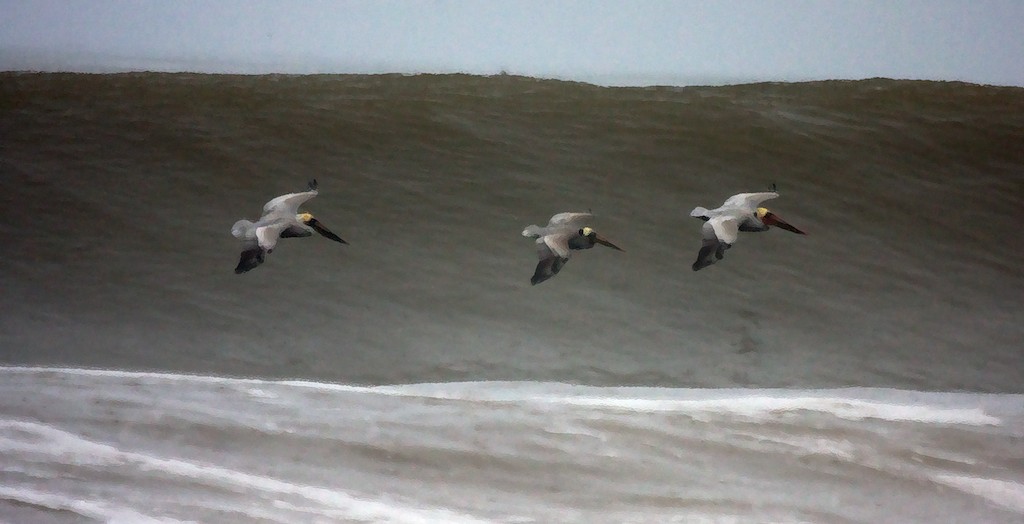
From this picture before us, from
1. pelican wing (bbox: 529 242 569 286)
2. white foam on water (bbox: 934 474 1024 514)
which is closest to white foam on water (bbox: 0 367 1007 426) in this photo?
white foam on water (bbox: 934 474 1024 514)

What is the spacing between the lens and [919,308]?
65.1 inches

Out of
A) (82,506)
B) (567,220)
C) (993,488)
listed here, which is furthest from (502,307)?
(993,488)

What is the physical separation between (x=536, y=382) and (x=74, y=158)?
1.14m

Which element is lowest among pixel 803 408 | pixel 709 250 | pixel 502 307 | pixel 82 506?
pixel 82 506

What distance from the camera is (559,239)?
169 centimetres

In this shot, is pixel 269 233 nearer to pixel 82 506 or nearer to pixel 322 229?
pixel 322 229

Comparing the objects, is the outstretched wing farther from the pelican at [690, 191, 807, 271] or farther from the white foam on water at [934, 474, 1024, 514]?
the white foam on water at [934, 474, 1024, 514]

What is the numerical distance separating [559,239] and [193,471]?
2.89 ft

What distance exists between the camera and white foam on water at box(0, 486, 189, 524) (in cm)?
152

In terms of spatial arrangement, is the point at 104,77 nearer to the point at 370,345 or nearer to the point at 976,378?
the point at 370,345

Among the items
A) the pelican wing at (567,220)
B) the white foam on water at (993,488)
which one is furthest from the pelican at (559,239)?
the white foam on water at (993,488)

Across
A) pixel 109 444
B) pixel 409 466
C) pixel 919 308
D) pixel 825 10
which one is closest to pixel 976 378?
pixel 919 308

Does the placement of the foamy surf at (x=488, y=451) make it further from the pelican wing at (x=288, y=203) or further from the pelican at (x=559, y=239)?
the pelican wing at (x=288, y=203)

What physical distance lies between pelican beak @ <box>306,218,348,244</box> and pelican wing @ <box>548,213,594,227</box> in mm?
457
